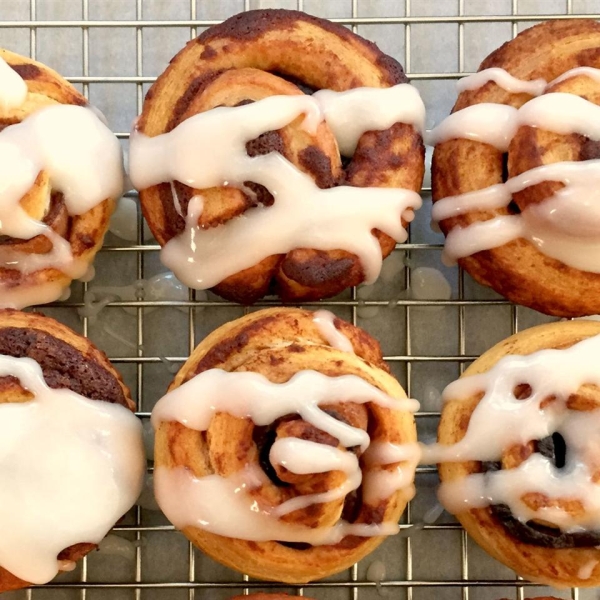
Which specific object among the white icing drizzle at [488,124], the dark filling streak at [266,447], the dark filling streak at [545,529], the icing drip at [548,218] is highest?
the white icing drizzle at [488,124]

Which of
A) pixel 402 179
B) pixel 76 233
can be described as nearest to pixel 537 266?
pixel 402 179

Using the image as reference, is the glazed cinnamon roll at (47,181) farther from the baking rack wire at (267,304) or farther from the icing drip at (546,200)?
the icing drip at (546,200)

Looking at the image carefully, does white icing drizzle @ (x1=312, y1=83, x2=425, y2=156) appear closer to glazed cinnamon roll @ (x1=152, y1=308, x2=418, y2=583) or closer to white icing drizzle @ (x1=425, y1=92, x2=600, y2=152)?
white icing drizzle @ (x1=425, y1=92, x2=600, y2=152)

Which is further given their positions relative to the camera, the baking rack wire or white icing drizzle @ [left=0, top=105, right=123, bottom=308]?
the baking rack wire

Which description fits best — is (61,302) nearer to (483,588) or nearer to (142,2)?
(142,2)

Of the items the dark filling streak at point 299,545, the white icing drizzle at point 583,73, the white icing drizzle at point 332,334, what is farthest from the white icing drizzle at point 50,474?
the white icing drizzle at point 583,73

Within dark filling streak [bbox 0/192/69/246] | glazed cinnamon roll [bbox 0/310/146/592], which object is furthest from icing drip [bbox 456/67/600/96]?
glazed cinnamon roll [bbox 0/310/146/592]

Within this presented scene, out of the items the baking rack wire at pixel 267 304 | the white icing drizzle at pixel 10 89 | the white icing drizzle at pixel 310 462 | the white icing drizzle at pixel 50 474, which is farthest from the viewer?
the baking rack wire at pixel 267 304
